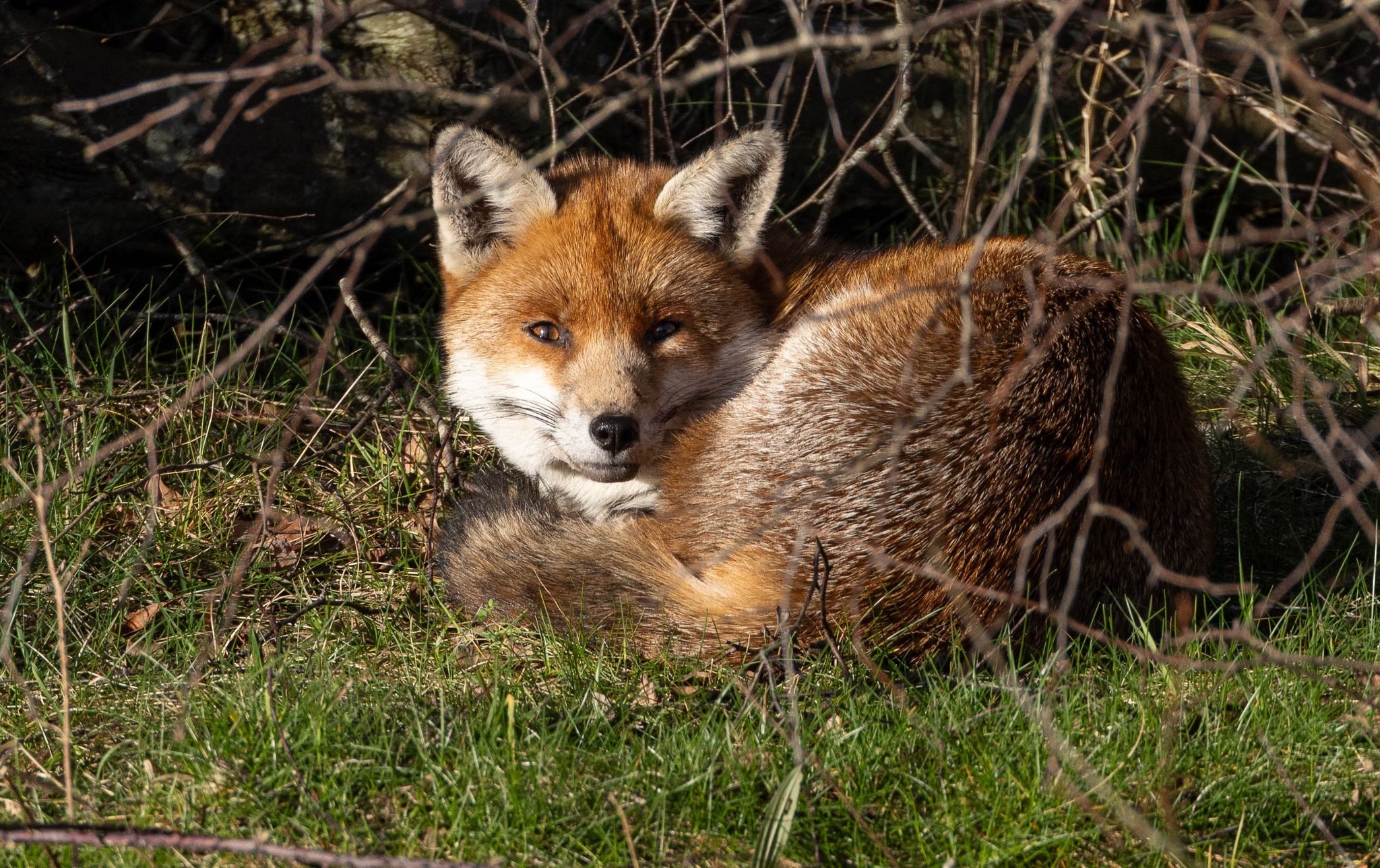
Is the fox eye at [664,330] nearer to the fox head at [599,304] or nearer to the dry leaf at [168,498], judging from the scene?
the fox head at [599,304]

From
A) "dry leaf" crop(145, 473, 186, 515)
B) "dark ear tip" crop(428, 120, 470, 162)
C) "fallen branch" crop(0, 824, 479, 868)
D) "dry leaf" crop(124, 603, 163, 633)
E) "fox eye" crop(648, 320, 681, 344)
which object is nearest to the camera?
"fallen branch" crop(0, 824, 479, 868)

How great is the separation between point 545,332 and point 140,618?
1.46 metres

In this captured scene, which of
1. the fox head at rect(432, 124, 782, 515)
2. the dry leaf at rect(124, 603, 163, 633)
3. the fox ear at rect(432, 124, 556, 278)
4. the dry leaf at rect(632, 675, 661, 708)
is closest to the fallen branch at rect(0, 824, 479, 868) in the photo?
the dry leaf at rect(632, 675, 661, 708)

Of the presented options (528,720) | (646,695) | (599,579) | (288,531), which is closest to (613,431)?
(599,579)

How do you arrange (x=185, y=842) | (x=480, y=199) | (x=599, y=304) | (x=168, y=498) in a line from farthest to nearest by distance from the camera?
1. (x=168, y=498)
2. (x=480, y=199)
3. (x=599, y=304)
4. (x=185, y=842)

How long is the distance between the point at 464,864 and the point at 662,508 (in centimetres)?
136

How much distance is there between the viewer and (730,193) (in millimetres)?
3771

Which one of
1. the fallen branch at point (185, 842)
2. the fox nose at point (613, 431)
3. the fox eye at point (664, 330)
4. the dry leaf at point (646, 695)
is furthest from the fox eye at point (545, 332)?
the fallen branch at point (185, 842)

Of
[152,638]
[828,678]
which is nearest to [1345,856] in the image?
[828,678]

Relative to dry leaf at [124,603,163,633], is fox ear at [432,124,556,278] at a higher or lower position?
higher

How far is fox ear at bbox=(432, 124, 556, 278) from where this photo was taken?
3.55m

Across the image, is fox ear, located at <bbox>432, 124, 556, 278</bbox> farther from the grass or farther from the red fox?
the grass

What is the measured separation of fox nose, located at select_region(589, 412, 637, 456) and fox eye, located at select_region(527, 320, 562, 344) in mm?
415

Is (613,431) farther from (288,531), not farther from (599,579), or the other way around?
(288,531)
